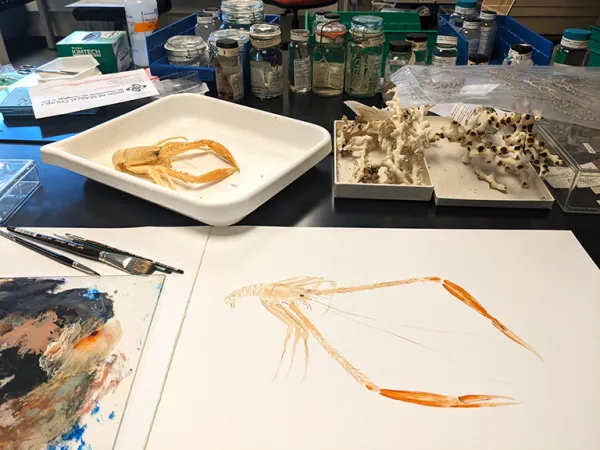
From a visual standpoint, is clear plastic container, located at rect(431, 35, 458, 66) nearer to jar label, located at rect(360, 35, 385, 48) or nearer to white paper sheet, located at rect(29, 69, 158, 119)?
jar label, located at rect(360, 35, 385, 48)

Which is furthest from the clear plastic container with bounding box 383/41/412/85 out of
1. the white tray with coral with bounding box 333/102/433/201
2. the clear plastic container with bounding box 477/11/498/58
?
the clear plastic container with bounding box 477/11/498/58

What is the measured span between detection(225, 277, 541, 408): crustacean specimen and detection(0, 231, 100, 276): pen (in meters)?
0.20

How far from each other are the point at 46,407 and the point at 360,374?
0.31 metres

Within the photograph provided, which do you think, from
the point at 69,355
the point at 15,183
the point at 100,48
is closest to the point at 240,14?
the point at 100,48

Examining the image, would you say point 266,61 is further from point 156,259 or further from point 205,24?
point 156,259

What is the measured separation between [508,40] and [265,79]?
71 centimetres

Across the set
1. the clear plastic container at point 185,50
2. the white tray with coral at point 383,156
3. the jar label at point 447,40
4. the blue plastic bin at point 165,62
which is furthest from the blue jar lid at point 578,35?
the clear plastic container at point 185,50

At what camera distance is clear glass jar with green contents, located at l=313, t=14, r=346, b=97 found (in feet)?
3.31

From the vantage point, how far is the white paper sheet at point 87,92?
994 millimetres

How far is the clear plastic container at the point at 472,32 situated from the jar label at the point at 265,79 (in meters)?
0.54

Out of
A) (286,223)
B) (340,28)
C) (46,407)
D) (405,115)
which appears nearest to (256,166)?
(286,223)

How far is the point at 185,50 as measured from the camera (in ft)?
3.59

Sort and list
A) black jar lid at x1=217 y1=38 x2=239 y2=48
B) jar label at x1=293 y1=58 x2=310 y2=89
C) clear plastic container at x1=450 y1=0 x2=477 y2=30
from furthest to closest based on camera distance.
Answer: clear plastic container at x1=450 y1=0 x2=477 y2=30
jar label at x1=293 y1=58 x2=310 y2=89
black jar lid at x1=217 y1=38 x2=239 y2=48

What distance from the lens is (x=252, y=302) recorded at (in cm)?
58
